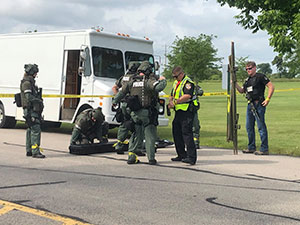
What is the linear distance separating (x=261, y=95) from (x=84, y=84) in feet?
17.1

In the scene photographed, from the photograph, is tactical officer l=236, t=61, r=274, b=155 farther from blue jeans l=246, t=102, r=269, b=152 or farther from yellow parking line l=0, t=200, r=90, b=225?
yellow parking line l=0, t=200, r=90, b=225

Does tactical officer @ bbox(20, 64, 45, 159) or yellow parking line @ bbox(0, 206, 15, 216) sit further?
tactical officer @ bbox(20, 64, 45, 159)

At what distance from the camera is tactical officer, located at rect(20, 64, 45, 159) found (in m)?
9.57

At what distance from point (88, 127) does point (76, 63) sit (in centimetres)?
439

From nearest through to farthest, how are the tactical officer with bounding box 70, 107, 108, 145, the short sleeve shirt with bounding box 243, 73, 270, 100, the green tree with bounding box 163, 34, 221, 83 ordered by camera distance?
the tactical officer with bounding box 70, 107, 108, 145 < the short sleeve shirt with bounding box 243, 73, 270, 100 < the green tree with bounding box 163, 34, 221, 83

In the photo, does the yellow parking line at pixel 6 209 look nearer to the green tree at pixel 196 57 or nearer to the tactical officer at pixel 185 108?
the tactical officer at pixel 185 108

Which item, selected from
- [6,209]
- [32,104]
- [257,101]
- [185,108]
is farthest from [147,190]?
[257,101]

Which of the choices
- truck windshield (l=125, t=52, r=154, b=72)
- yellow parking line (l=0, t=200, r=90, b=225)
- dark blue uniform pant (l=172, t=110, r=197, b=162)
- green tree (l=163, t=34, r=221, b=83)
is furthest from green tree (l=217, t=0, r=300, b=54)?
green tree (l=163, t=34, r=221, b=83)

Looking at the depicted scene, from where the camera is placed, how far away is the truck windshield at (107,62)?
13953mm

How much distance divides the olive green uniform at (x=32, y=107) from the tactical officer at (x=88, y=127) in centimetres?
105

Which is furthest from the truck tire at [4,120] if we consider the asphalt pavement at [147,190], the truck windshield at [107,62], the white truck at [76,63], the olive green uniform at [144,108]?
the olive green uniform at [144,108]

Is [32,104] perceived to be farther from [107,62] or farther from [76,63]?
[76,63]

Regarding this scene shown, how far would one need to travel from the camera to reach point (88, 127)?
10.7m

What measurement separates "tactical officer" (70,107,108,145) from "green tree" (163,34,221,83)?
4464 centimetres
